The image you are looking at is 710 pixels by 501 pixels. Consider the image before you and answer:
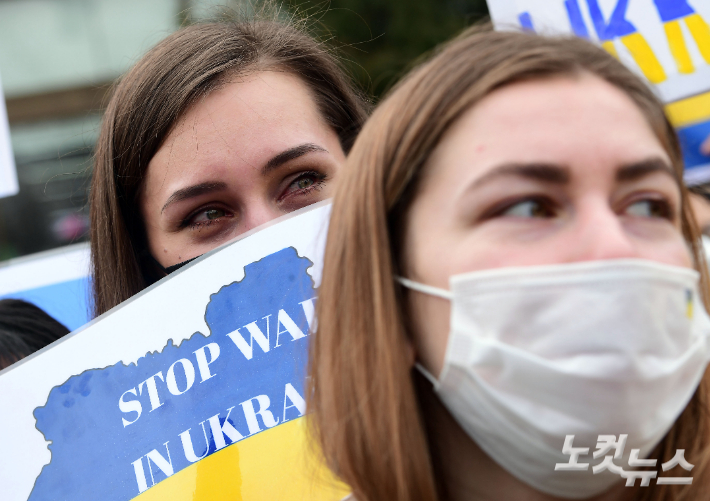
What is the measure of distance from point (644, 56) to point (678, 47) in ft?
0.36

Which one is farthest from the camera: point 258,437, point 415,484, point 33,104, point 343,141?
point 33,104

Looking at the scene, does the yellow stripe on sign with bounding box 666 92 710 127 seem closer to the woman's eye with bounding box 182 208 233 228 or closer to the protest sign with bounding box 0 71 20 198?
the woman's eye with bounding box 182 208 233 228

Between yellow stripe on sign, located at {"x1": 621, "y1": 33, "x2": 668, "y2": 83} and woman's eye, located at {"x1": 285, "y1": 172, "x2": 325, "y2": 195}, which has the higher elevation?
yellow stripe on sign, located at {"x1": 621, "y1": 33, "x2": 668, "y2": 83}

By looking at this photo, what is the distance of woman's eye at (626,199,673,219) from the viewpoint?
1.47m

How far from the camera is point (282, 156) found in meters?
2.33

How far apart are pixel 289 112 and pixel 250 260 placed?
0.74 metres

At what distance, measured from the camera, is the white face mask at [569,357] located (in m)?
1.29

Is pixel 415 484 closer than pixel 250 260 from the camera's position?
Yes

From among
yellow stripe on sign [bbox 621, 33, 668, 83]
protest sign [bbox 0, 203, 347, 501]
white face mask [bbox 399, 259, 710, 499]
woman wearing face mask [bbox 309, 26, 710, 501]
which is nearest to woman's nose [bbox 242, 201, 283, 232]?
protest sign [bbox 0, 203, 347, 501]

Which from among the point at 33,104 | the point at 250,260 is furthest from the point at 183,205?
the point at 33,104

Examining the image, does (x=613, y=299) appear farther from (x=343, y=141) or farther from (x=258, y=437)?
(x=343, y=141)

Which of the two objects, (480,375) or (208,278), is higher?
(208,278)

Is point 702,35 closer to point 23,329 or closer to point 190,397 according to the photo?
point 190,397

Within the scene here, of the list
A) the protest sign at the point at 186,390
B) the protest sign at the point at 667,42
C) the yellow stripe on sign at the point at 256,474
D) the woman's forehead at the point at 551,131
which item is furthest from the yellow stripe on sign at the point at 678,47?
the yellow stripe on sign at the point at 256,474
